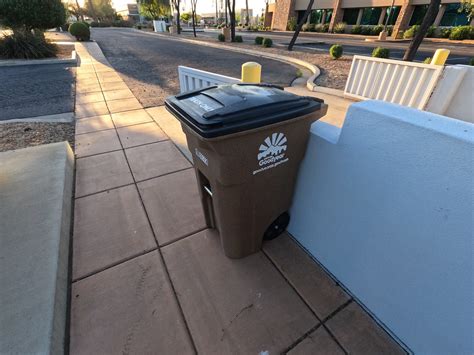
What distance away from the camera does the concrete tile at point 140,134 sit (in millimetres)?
3963

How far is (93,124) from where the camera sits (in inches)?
181

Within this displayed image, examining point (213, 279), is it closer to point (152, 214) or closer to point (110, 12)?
point (152, 214)

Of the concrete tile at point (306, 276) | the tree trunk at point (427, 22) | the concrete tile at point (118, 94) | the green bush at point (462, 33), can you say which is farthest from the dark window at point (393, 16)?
the concrete tile at point (306, 276)

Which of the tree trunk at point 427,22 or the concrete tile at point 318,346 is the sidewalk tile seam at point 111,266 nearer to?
the concrete tile at point 318,346

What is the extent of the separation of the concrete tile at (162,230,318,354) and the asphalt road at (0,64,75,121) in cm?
512

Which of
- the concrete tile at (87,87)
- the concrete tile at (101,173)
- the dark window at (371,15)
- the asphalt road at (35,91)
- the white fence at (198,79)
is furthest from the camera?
the dark window at (371,15)

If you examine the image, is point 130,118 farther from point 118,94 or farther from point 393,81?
point 393,81

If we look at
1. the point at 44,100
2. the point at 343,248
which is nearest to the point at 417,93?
the point at 343,248

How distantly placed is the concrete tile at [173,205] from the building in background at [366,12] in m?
33.6

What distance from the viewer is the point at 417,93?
498 cm

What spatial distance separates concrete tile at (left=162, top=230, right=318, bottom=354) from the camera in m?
1.60

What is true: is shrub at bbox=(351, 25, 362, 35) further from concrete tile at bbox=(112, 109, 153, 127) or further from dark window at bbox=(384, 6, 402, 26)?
concrete tile at bbox=(112, 109, 153, 127)

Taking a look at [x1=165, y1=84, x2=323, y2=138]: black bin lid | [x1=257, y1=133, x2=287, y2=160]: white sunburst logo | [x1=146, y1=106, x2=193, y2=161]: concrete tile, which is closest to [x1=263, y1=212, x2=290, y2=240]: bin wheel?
[x1=257, y1=133, x2=287, y2=160]: white sunburst logo

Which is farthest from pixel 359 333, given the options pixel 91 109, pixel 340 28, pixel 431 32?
pixel 340 28
